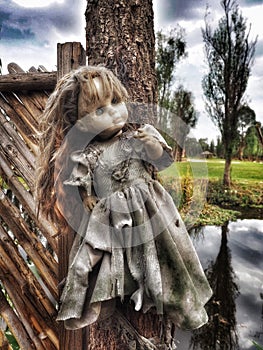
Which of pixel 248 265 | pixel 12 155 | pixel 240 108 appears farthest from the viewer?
pixel 240 108

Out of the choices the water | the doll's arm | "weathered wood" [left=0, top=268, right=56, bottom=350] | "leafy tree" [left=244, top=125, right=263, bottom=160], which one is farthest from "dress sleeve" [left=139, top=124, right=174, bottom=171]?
"leafy tree" [left=244, top=125, right=263, bottom=160]

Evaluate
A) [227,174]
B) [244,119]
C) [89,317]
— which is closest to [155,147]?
[89,317]

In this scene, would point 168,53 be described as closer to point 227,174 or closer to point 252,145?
point 252,145

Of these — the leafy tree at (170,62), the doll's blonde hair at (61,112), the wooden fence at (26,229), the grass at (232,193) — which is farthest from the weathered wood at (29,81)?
the leafy tree at (170,62)

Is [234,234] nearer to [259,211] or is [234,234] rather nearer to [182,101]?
[259,211]

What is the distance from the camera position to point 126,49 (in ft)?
2.47

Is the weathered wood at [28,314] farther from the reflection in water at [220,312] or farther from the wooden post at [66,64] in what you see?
the reflection in water at [220,312]

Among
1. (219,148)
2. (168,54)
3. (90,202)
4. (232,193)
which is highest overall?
(168,54)

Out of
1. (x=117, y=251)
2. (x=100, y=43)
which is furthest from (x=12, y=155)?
(x=117, y=251)

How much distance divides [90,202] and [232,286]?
267 centimetres

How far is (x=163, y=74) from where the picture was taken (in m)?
4.68

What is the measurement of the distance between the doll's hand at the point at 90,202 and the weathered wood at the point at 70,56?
0.43 metres

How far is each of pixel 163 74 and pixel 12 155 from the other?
12.9 ft

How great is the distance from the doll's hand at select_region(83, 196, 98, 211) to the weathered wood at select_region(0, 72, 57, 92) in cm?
51
